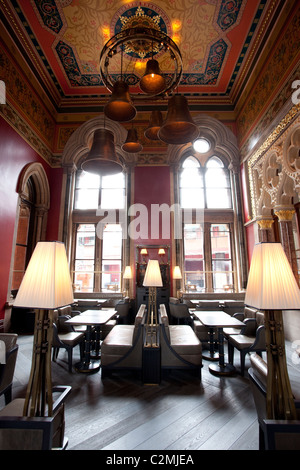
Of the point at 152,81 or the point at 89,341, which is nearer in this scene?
the point at 152,81

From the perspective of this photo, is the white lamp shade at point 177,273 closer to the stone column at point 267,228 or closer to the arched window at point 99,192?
the stone column at point 267,228

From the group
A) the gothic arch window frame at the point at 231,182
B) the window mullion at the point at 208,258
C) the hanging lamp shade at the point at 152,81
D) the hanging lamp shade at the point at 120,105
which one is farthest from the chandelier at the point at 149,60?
the window mullion at the point at 208,258

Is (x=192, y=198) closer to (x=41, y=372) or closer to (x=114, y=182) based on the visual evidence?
(x=114, y=182)

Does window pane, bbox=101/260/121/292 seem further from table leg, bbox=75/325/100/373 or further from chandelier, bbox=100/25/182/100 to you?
chandelier, bbox=100/25/182/100

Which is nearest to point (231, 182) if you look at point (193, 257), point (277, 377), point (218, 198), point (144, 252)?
point (218, 198)

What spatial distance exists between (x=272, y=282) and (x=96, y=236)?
268 inches

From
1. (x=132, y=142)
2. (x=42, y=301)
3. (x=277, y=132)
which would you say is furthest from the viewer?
(x=277, y=132)

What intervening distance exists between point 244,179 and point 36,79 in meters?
6.68

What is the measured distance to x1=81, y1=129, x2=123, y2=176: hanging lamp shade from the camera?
332cm

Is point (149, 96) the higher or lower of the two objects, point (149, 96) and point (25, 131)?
the lower

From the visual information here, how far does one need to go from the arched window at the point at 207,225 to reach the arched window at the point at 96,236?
216cm

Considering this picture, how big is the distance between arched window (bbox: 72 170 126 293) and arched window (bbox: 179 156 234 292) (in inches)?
84.9

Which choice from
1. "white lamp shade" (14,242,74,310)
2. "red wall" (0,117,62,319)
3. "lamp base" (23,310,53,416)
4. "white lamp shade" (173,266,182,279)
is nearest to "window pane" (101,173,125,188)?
"red wall" (0,117,62,319)

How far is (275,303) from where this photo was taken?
4.54ft
